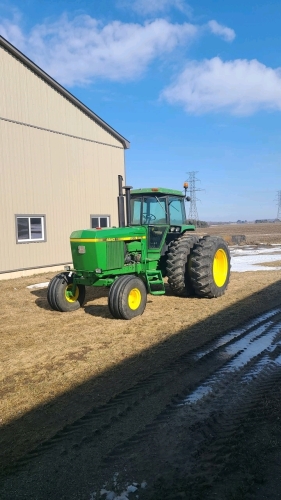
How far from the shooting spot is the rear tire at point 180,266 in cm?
820

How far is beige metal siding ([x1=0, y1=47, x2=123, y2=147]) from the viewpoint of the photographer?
12711 millimetres

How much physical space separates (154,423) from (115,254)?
175 inches

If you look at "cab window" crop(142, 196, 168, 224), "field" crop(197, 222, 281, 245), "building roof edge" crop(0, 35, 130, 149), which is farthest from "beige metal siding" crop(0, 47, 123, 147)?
"field" crop(197, 222, 281, 245)

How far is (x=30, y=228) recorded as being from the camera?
13.7 meters

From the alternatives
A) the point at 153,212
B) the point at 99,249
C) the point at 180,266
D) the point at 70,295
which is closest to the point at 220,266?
the point at 180,266

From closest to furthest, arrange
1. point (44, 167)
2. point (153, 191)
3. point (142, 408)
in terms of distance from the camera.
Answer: point (142, 408) → point (153, 191) → point (44, 167)

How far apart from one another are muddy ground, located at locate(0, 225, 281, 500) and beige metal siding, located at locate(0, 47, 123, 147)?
888 cm

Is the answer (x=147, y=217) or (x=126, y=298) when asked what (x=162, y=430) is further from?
(x=147, y=217)

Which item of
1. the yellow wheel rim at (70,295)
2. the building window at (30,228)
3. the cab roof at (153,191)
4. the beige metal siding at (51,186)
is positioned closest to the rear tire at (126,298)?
the yellow wheel rim at (70,295)

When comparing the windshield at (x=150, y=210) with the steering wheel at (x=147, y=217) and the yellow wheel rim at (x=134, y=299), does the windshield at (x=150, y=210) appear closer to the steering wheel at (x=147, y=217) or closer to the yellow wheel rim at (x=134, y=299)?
the steering wheel at (x=147, y=217)

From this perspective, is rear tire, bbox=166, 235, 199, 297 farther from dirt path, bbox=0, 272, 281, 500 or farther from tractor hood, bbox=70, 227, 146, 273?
dirt path, bbox=0, 272, 281, 500

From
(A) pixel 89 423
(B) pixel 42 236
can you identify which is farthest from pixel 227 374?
(B) pixel 42 236

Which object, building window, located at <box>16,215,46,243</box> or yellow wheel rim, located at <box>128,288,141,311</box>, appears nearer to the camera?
yellow wheel rim, located at <box>128,288,141,311</box>

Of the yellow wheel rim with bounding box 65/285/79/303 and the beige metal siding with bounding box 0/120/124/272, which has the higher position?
the beige metal siding with bounding box 0/120/124/272
